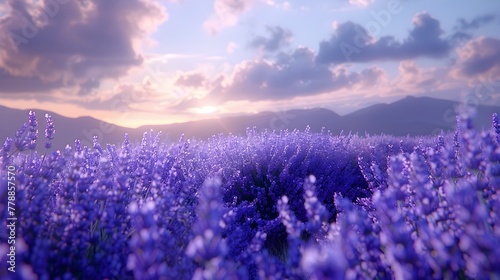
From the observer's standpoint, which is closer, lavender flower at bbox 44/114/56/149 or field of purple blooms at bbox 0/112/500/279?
field of purple blooms at bbox 0/112/500/279

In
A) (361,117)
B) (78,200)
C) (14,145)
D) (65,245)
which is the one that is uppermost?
(14,145)

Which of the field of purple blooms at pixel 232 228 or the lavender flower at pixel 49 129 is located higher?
the lavender flower at pixel 49 129

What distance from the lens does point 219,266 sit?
4.01 ft

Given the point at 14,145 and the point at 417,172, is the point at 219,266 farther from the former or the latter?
the point at 14,145

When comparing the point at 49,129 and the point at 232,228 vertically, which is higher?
the point at 49,129

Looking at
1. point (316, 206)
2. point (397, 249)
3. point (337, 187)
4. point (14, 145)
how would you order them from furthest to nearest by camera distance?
1. point (337, 187)
2. point (14, 145)
3. point (316, 206)
4. point (397, 249)

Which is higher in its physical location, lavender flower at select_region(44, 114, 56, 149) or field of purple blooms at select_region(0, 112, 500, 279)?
lavender flower at select_region(44, 114, 56, 149)

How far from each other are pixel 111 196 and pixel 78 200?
0.14 meters

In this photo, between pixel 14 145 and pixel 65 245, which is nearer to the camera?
pixel 65 245

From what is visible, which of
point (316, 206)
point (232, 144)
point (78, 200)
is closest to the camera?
point (316, 206)

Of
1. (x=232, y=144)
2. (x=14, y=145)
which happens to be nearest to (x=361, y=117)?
(x=232, y=144)

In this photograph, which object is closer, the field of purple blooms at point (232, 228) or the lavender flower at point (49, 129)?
the field of purple blooms at point (232, 228)

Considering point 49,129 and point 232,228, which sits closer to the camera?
point 49,129

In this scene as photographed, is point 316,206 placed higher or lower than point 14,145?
lower
